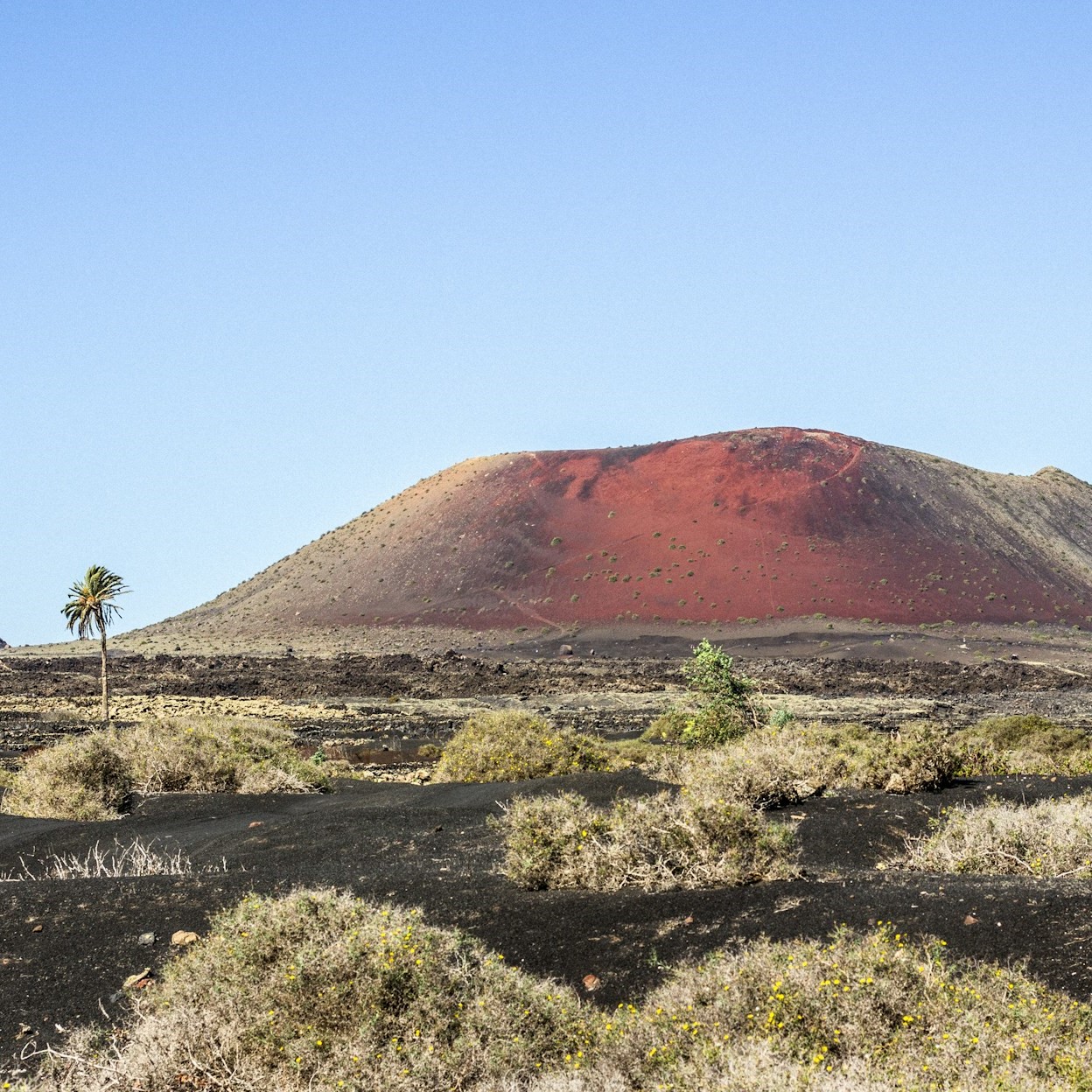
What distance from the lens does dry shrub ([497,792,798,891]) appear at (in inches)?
383

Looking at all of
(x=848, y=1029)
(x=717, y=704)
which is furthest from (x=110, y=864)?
(x=717, y=704)

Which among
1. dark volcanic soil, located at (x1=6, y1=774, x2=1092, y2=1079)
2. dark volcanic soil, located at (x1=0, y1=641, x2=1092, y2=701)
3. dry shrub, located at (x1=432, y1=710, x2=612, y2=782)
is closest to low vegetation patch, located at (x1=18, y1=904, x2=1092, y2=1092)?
dark volcanic soil, located at (x1=6, y1=774, x2=1092, y2=1079)

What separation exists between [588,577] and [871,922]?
261ft

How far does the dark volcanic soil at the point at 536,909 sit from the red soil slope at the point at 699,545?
67.4m

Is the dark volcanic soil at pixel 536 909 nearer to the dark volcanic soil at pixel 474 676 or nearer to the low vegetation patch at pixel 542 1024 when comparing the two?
the low vegetation patch at pixel 542 1024

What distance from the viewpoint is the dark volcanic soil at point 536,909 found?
789cm

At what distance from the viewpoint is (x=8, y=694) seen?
55.5 m

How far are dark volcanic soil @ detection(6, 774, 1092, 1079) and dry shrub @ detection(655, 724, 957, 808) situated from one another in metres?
Answer: 0.61

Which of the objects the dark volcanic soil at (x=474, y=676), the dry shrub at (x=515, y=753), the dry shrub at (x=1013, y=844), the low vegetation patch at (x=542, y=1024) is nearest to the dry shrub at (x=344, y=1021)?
the low vegetation patch at (x=542, y=1024)

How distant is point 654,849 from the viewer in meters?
9.95

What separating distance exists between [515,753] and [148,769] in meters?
6.26

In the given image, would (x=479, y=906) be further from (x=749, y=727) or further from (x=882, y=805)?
(x=749, y=727)

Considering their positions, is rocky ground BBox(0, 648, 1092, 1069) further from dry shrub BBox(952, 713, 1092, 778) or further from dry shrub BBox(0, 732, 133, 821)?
dry shrub BBox(952, 713, 1092, 778)

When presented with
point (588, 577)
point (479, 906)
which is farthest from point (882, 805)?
point (588, 577)
